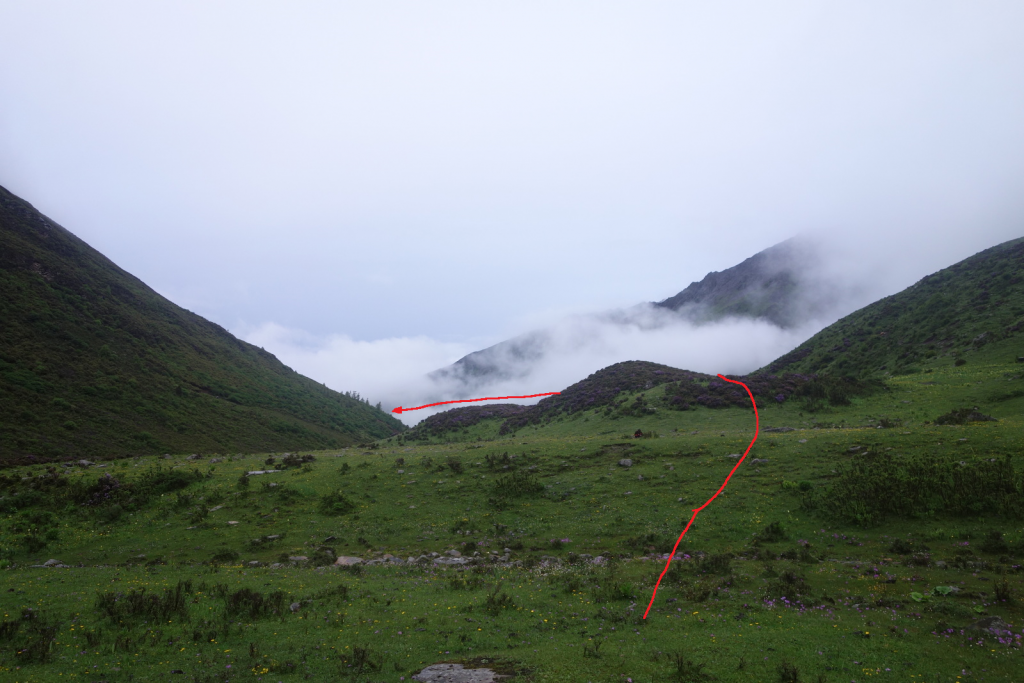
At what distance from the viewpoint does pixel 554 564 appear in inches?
768

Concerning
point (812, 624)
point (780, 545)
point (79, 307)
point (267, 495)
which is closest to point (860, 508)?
point (780, 545)

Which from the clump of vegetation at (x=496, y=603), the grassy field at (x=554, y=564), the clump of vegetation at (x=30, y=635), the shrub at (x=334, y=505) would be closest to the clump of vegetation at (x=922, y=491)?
the grassy field at (x=554, y=564)

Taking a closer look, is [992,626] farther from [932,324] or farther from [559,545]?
[932,324]

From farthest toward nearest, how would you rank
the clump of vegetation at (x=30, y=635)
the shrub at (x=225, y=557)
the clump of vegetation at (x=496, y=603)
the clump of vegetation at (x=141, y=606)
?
the shrub at (x=225, y=557) < the clump of vegetation at (x=496, y=603) < the clump of vegetation at (x=141, y=606) < the clump of vegetation at (x=30, y=635)

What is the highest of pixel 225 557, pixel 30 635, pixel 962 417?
pixel 30 635

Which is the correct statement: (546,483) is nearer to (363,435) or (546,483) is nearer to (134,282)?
(363,435)

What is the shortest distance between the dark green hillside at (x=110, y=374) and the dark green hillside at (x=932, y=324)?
91609mm

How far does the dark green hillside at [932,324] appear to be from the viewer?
2098 inches

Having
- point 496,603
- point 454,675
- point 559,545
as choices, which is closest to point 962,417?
point 559,545

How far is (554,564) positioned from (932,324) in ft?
243

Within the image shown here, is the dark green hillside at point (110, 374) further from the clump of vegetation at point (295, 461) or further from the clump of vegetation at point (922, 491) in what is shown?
the clump of vegetation at point (922, 491)

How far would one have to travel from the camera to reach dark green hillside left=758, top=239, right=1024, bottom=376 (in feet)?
175

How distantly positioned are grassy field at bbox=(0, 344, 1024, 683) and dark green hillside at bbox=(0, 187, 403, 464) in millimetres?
22544

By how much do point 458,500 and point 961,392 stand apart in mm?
45278
